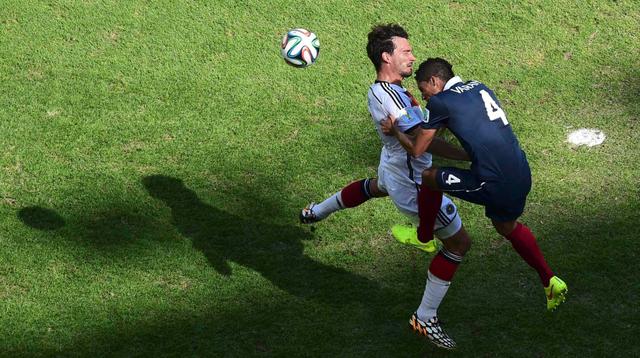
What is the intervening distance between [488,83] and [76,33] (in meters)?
5.16

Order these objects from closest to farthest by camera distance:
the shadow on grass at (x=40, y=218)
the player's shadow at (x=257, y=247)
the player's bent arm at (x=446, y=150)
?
the player's bent arm at (x=446, y=150)
the player's shadow at (x=257, y=247)
the shadow on grass at (x=40, y=218)

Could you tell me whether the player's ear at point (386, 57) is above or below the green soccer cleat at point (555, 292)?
above

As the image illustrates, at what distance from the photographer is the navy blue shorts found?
8414 mm

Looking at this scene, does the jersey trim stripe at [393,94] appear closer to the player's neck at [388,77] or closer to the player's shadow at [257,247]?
the player's neck at [388,77]

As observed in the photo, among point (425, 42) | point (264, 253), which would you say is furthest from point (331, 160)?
point (425, 42)

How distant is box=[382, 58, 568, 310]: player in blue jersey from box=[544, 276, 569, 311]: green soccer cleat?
62 centimetres

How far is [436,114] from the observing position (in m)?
8.36

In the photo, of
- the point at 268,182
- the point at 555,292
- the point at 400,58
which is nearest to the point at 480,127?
the point at 400,58

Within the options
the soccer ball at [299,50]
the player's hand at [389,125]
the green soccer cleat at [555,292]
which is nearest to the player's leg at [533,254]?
the green soccer cleat at [555,292]

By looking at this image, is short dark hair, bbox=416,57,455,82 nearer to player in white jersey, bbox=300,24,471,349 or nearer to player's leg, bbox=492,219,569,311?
player in white jersey, bbox=300,24,471,349

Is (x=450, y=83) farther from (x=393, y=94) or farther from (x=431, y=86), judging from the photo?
(x=393, y=94)

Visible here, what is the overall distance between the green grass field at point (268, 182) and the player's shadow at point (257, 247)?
0.02 meters

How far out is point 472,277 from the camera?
9781mm

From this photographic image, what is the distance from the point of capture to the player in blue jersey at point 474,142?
831 centimetres
